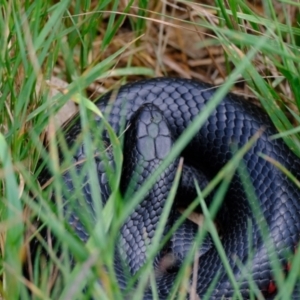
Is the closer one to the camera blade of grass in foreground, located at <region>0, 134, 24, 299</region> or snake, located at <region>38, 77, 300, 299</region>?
blade of grass in foreground, located at <region>0, 134, 24, 299</region>

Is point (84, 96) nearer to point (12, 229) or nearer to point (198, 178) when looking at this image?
point (12, 229)

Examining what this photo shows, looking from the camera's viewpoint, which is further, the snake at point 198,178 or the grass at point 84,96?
the snake at point 198,178

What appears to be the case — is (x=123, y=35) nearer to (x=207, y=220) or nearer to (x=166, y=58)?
(x=166, y=58)

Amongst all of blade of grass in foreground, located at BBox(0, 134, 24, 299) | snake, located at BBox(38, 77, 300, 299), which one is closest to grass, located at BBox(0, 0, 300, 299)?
blade of grass in foreground, located at BBox(0, 134, 24, 299)

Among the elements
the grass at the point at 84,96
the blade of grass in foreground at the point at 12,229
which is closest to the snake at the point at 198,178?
the grass at the point at 84,96

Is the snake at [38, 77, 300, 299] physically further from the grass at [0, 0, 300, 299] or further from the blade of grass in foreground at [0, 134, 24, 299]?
the blade of grass in foreground at [0, 134, 24, 299]

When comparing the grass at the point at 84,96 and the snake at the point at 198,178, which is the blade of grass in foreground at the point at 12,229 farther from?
the snake at the point at 198,178
